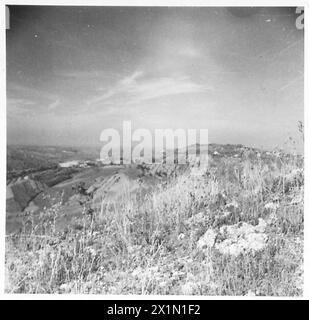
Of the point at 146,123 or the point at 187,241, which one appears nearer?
the point at 187,241

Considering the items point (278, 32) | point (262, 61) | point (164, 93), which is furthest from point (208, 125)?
point (278, 32)

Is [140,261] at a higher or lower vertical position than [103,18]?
lower

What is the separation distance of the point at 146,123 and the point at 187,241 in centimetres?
136

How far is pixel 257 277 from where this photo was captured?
3836 mm

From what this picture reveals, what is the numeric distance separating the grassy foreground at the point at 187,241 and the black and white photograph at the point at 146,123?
2 centimetres

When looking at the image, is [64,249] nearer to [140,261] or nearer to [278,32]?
[140,261]

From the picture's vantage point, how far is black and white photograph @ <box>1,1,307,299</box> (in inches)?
170

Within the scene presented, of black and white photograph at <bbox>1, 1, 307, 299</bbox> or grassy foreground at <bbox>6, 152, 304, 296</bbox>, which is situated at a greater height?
black and white photograph at <bbox>1, 1, 307, 299</bbox>

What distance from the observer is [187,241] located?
4.14 meters

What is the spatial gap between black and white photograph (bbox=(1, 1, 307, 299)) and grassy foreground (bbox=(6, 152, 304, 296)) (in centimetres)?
2

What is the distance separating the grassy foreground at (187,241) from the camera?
12.8 feet

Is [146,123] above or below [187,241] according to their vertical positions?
above

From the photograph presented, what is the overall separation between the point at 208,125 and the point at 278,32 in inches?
49.1

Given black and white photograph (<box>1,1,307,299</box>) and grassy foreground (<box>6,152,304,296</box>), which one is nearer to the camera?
grassy foreground (<box>6,152,304,296</box>)
